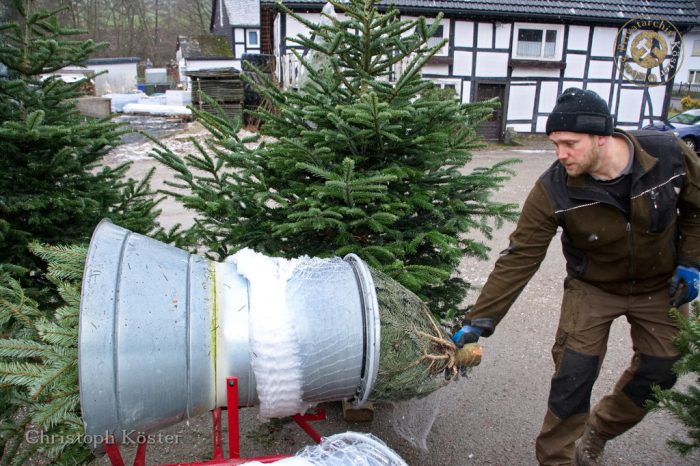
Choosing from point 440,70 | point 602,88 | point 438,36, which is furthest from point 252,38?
point 602,88

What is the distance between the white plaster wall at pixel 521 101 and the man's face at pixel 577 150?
15.6 meters

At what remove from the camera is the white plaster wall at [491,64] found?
16.2 meters

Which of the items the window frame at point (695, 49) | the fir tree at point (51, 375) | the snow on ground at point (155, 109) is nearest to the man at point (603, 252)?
the fir tree at point (51, 375)

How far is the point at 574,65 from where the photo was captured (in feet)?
55.0

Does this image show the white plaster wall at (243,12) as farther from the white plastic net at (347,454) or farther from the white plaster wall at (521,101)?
the white plastic net at (347,454)

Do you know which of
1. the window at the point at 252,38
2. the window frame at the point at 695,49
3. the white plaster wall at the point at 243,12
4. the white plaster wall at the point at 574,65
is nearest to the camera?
the white plaster wall at the point at 574,65

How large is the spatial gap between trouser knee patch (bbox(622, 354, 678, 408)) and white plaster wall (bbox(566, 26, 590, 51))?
648 inches

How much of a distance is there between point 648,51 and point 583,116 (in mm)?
18129

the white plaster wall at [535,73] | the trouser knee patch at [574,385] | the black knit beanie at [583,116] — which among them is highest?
the white plaster wall at [535,73]

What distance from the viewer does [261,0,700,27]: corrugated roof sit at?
15203 millimetres

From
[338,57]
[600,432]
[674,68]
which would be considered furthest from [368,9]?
[674,68]

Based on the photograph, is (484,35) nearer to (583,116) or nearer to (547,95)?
(547,95)

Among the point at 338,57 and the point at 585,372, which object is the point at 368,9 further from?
the point at 585,372

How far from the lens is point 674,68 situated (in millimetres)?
16938
